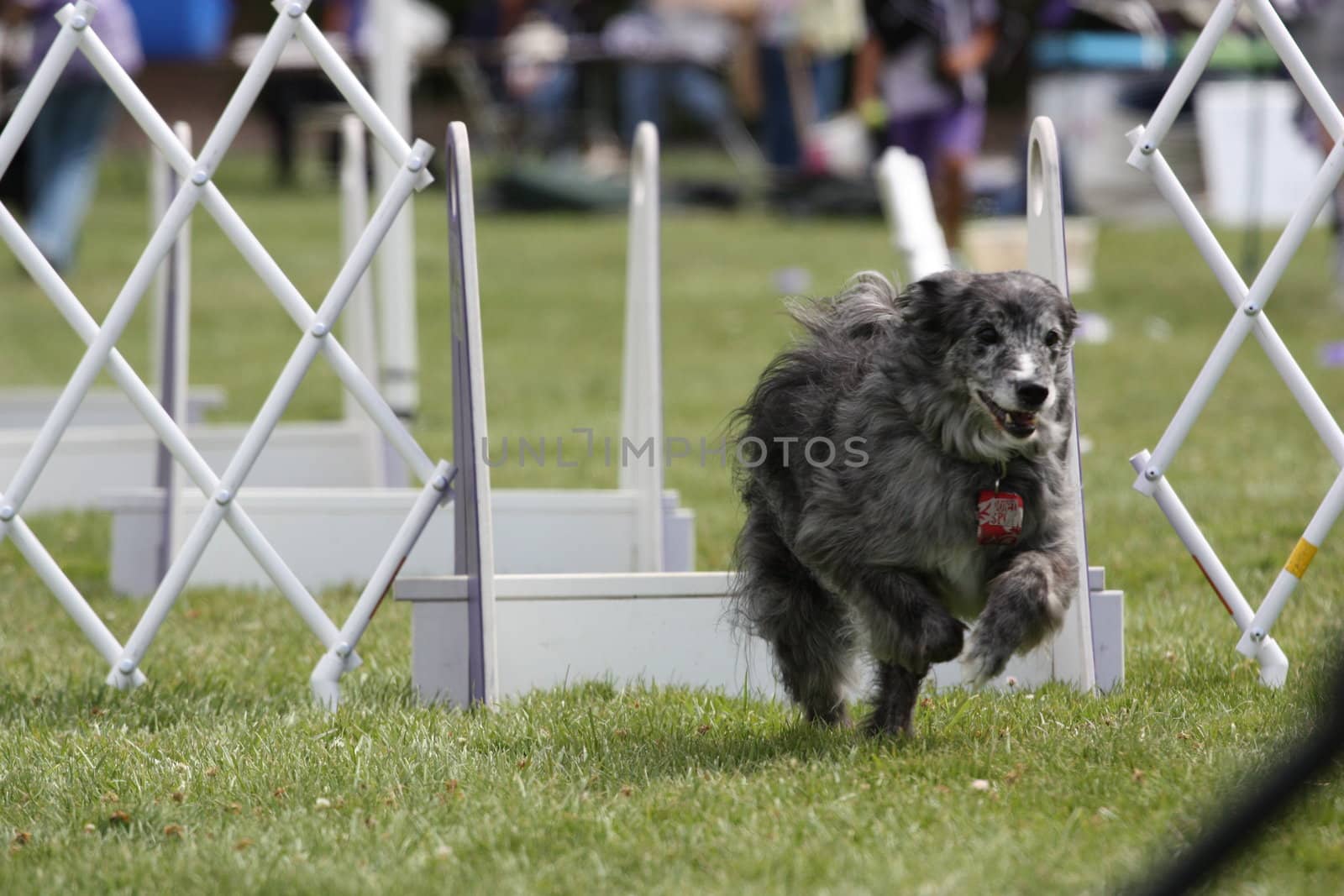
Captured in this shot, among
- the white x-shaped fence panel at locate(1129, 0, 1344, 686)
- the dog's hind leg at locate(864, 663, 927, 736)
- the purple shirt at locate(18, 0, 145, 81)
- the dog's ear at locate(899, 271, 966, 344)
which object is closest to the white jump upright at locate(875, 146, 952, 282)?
the white x-shaped fence panel at locate(1129, 0, 1344, 686)

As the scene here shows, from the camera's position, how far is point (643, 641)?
163 inches

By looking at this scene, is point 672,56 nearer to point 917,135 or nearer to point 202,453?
point 917,135

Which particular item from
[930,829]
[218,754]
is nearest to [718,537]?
[218,754]

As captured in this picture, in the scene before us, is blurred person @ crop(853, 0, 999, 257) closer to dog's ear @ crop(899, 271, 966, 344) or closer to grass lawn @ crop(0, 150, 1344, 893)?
grass lawn @ crop(0, 150, 1344, 893)

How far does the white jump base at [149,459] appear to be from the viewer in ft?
21.0

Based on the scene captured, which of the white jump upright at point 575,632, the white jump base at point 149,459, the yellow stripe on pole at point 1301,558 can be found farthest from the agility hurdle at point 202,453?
the yellow stripe on pole at point 1301,558

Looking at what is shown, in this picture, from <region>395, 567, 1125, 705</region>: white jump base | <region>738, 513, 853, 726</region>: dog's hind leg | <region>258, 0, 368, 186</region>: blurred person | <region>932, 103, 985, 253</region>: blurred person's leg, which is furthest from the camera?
<region>258, 0, 368, 186</region>: blurred person

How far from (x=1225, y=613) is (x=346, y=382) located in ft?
8.29

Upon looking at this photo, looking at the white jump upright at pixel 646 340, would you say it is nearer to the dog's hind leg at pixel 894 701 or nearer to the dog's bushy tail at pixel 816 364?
the dog's bushy tail at pixel 816 364

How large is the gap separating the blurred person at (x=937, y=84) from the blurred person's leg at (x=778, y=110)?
334 inches

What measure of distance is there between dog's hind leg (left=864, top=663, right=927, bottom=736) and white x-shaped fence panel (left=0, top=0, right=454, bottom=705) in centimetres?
115

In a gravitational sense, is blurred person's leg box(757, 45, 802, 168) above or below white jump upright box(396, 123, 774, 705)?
above

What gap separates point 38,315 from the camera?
42.0 ft

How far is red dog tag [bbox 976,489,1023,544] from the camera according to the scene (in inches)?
128
